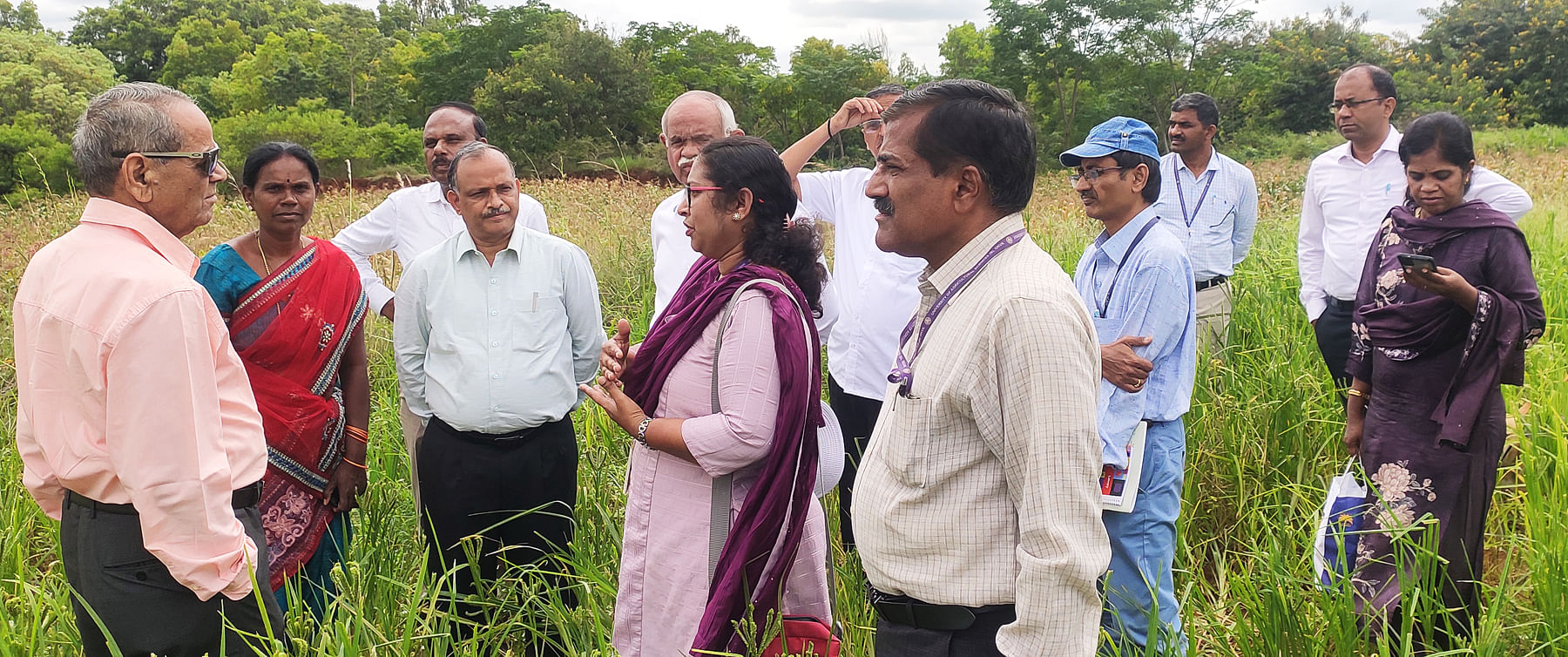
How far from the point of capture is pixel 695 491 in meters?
2.30

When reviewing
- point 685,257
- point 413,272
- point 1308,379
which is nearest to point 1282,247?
point 1308,379

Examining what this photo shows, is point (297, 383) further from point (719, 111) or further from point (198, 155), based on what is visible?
point (719, 111)

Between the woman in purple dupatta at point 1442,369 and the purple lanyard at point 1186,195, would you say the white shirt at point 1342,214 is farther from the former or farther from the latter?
the woman in purple dupatta at point 1442,369

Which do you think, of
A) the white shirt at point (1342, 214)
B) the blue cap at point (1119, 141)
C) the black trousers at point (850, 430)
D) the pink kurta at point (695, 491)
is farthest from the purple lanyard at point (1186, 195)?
the pink kurta at point (695, 491)

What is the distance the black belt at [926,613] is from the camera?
5.25ft

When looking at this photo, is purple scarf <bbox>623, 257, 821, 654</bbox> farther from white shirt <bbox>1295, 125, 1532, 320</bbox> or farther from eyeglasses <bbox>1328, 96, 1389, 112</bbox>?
eyeglasses <bbox>1328, 96, 1389, 112</bbox>

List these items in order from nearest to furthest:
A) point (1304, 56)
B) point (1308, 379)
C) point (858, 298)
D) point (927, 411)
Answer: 1. point (927, 411)
2. point (858, 298)
3. point (1308, 379)
4. point (1304, 56)

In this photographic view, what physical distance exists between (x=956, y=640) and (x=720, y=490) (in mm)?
793

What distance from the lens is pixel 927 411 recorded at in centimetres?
157

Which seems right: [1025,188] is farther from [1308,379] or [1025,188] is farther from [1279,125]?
[1279,125]

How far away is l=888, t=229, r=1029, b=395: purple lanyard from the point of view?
161cm

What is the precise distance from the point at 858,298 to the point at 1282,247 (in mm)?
4649

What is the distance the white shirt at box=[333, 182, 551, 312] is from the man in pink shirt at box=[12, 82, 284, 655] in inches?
75.2

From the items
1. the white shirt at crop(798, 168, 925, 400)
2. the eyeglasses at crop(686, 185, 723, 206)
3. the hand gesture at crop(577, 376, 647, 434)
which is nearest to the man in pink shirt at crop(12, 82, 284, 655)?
the hand gesture at crop(577, 376, 647, 434)
